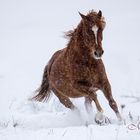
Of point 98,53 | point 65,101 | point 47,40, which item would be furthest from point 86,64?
point 47,40

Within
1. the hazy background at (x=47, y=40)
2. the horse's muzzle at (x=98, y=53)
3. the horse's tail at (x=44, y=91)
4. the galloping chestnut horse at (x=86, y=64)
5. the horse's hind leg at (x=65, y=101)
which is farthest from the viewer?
the hazy background at (x=47, y=40)

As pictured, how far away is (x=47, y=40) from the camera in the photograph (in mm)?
19500

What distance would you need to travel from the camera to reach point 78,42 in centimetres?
758

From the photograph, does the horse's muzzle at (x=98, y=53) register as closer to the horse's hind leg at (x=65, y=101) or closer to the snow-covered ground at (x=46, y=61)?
the snow-covered ground at (x=46, y=61)

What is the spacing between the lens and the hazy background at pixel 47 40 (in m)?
12.5

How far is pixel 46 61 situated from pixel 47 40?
3965 mm

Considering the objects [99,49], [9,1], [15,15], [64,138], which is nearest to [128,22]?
[15,15]

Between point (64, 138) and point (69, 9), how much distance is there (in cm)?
2404

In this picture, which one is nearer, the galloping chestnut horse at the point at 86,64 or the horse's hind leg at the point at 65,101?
the galloping chestnut horse at the point at 86,64

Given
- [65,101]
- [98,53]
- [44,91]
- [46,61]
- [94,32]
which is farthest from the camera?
[46,61]

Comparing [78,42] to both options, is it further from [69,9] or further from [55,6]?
[55,6]

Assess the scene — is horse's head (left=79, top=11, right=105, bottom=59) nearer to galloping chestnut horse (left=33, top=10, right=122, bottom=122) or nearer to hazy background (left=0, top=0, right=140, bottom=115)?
galloping chestnut horse (left=33, top=10, right=122, bottom=122)

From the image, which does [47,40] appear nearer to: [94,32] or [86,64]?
[86,64]

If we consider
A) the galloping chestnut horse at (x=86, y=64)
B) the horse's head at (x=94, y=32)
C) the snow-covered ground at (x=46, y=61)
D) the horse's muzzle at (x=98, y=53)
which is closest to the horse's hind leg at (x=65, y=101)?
the snow-covered ground at (x=46, y=61)
